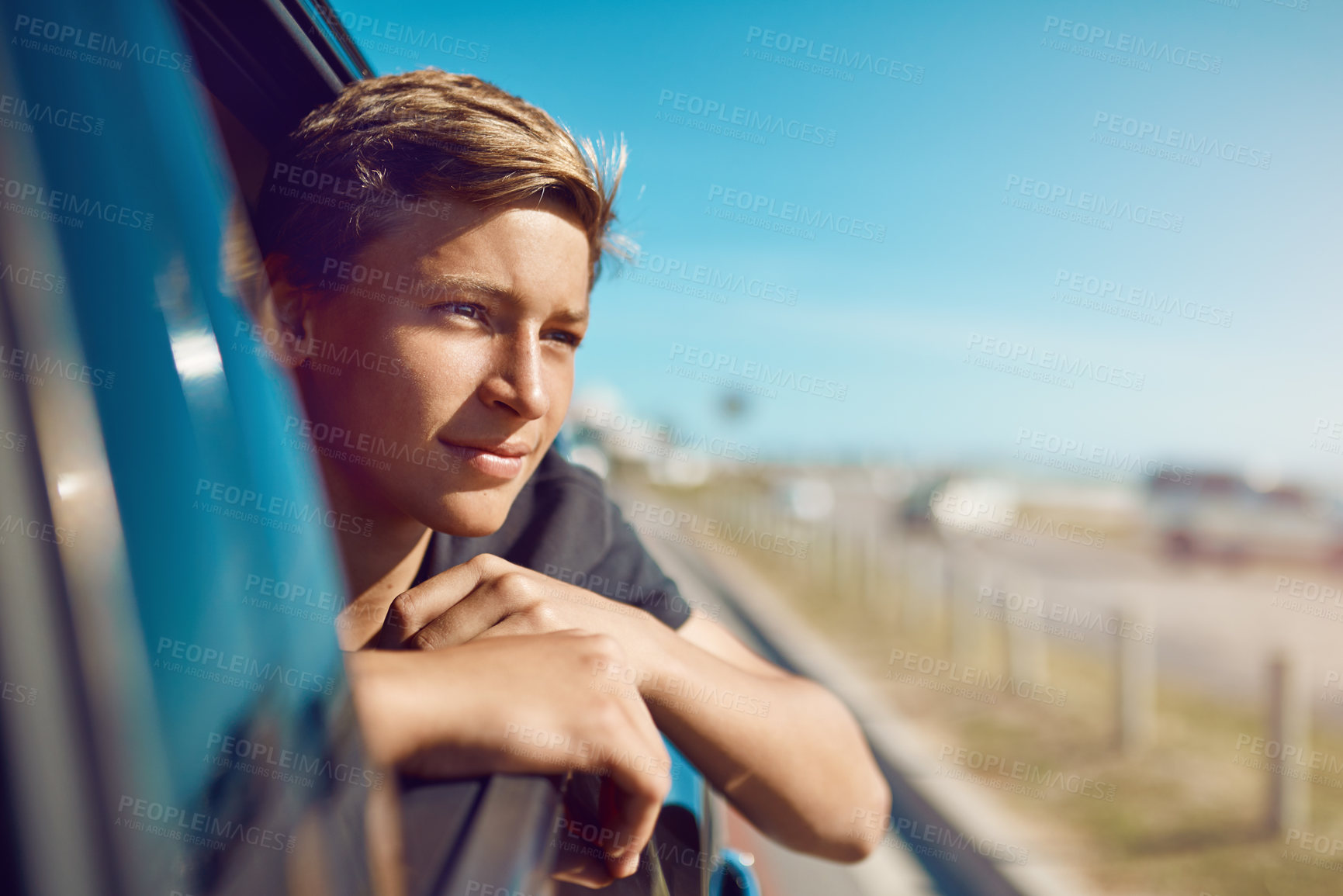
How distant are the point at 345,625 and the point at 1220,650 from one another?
1458 cm

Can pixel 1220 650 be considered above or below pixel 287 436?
below

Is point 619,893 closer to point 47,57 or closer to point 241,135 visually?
point 47,57

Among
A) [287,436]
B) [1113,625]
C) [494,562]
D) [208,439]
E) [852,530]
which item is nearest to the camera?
[208,439]

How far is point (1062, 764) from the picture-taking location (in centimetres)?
660

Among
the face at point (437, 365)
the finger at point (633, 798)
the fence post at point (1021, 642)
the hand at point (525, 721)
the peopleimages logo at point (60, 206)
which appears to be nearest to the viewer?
the peopleimages logo at point (60, 206)

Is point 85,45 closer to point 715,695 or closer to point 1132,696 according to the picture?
point 715,695

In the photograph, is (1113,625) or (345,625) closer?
(345,625)

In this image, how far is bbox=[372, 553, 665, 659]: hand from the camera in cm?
128

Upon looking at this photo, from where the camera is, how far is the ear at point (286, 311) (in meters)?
1.48

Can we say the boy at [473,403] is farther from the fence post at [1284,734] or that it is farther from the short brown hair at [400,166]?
the fence post at [1284,734]

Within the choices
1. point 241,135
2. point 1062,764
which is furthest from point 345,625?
point 1062,764

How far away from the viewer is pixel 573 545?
75.0 inches

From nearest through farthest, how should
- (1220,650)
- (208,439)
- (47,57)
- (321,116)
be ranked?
1. (47,57)
2. (208,439)
3. (321,116)
4. (1220,650)

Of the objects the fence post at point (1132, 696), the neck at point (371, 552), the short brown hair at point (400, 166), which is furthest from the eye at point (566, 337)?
the fence post at point (1132, 696)
